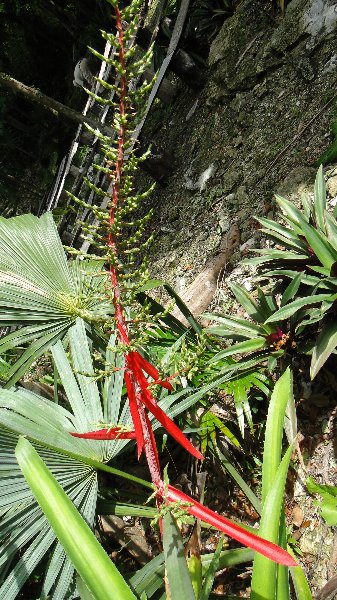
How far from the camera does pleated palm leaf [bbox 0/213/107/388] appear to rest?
1.77 m

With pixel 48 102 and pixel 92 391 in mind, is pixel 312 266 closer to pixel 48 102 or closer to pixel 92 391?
pixel 92 391

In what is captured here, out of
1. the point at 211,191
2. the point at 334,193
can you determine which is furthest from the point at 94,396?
the point at 211,191

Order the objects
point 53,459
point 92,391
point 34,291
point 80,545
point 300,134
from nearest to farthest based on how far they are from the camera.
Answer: point 80,545
point 53,459
point 92,391
point 34,291
point 300,134

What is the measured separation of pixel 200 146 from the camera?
3.98 metres

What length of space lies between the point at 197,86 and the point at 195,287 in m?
2.23

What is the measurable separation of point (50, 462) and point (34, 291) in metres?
0.72

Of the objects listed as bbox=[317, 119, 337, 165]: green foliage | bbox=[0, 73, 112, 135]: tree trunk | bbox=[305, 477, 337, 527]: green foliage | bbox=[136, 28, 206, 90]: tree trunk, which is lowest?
bbox=[305, 477, 337, 527]: green foliage

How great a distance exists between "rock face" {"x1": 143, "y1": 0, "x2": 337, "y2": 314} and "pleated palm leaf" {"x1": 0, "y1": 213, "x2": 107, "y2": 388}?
1.29 metres

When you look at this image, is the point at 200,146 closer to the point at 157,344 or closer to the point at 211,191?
the point at 211,191

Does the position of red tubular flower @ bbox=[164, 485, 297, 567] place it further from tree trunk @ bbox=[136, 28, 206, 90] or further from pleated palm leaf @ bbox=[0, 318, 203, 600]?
tree trunk @ bbox=[136, 28, 206, 90]

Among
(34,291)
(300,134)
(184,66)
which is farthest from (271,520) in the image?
(184,66)

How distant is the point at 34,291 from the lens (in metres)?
1.84

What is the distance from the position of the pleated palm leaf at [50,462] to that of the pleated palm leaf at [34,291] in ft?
0.36

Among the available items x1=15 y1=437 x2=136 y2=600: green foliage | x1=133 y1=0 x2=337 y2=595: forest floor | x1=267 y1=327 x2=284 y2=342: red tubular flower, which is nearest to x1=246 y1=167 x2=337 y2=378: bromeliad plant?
x1=267 y1=327 x2=284 y2=342: red tubular flower
